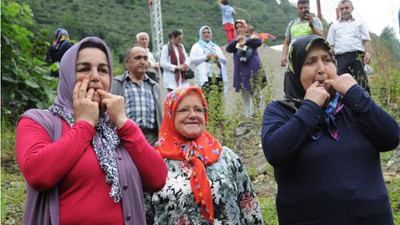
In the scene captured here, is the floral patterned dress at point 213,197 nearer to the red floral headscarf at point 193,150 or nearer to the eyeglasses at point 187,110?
the red floral headscarf at point 193,150

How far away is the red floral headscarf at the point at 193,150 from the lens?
308cm

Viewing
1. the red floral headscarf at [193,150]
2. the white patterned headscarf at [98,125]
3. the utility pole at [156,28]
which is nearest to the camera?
the white patterned headscarf at [98,125]

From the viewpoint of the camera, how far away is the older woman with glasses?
3096 millimetres

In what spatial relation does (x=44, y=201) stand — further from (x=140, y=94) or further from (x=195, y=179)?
(x=140, y=94)

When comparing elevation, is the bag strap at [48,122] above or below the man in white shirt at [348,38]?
below

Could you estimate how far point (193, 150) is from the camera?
3258 mm

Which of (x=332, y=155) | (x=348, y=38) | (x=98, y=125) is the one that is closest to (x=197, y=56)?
(x=348, y=38)

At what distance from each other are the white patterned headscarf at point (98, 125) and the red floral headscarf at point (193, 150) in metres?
0.71

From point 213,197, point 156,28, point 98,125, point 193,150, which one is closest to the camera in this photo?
point 98,125

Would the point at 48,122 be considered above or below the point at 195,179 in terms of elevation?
above

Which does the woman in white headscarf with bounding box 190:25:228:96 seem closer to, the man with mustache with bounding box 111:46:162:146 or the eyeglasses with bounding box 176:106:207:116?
the man with mustache with bounding box 111:46:162:146

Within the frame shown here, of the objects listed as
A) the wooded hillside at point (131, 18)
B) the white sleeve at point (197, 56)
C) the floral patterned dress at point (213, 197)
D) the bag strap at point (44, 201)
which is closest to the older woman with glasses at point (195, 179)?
the floral patterned dress at point (213, 197)

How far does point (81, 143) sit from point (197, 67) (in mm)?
6428

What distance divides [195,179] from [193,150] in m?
0.22
